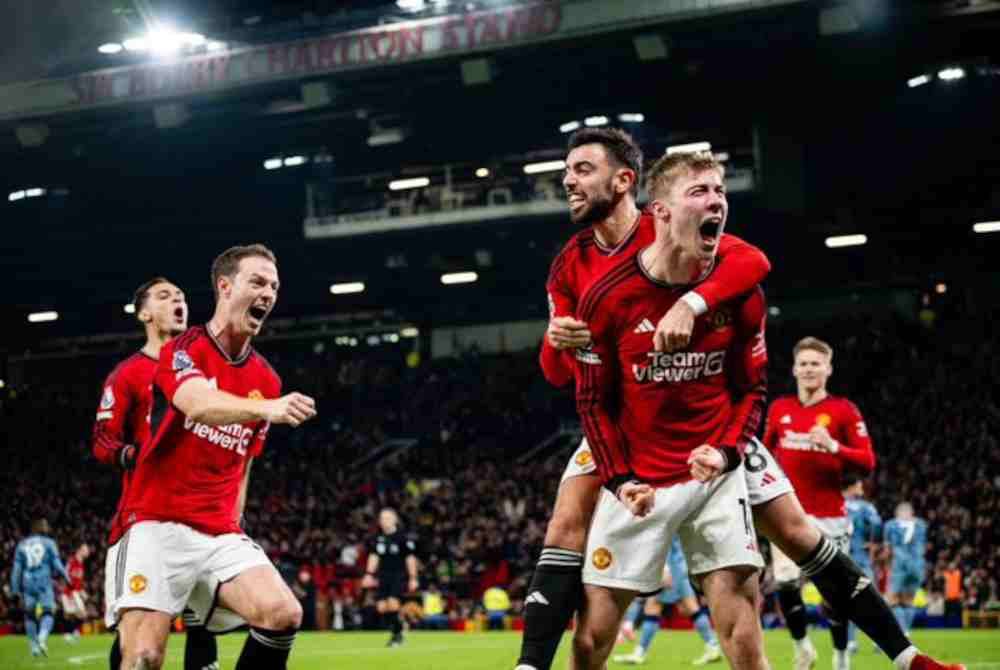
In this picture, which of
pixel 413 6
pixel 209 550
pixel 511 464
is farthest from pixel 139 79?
pixel 209 550

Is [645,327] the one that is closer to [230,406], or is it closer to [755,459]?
[755,459]

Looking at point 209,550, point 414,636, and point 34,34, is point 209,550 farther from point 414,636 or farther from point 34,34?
point 414,636

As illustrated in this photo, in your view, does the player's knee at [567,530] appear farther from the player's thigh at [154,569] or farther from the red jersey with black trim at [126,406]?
the red jersey with black trim at [126,406]

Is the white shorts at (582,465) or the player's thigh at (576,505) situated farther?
the white shorts at (582,465)

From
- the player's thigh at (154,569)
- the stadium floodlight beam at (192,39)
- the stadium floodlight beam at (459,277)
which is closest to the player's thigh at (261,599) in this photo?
the player's thigh at (154,569)

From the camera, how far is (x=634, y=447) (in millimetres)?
6441

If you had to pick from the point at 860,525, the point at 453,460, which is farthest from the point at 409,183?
the point at 860,525

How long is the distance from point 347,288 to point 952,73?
20.2 meters

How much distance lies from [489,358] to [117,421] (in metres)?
33.4

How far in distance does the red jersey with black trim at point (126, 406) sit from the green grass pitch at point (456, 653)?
18.7 ft

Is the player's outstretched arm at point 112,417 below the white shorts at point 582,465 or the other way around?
the other way around

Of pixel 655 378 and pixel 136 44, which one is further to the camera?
pixel 136 44

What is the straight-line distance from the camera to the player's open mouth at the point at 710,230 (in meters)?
6.15

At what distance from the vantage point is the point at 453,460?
3803 centimetres
